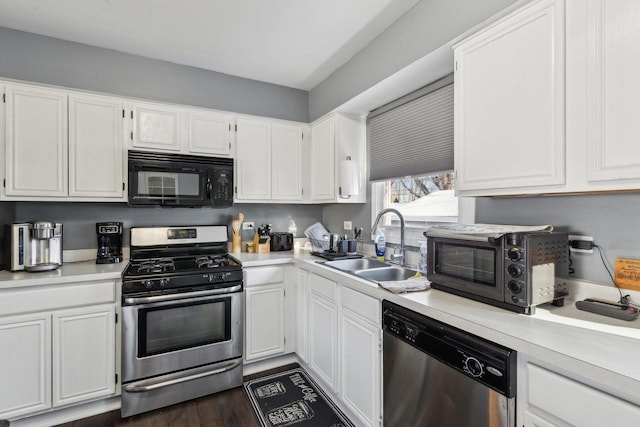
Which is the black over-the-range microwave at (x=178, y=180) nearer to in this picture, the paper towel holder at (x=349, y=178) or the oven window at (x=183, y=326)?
the oven window at (x=183, y=326)

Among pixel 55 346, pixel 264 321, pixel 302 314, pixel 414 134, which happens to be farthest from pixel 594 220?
pixel 55 346

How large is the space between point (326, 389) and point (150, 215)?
6.59ft

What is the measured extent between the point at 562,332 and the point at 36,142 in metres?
3.06

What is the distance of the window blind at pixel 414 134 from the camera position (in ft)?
6.55

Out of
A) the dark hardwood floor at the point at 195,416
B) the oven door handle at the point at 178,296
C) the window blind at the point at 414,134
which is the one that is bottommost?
the dark hardwood floor at the point at 195,416

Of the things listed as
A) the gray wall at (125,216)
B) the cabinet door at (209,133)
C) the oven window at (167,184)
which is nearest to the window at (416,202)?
the gray wall at (125,216)

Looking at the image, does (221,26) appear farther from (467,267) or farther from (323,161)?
(467,267)

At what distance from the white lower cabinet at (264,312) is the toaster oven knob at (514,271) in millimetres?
1766

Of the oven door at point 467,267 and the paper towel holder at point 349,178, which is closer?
the oven door at point 467,267

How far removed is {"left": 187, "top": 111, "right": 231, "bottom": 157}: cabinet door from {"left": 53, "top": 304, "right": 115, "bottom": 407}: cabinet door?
137 centimetres

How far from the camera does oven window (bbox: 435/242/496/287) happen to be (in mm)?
1326

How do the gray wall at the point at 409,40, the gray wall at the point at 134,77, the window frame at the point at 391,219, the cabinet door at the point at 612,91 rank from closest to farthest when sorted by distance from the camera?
the cabinet door at the point at 612,91
the gray wall at the point at 409,40
the window frame at the point at 391,219
the gray wall at the point at 134,77

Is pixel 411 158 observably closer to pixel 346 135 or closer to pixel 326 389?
pixel 346 135

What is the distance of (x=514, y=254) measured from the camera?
1197 millimetres
